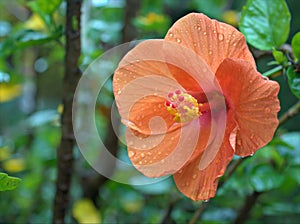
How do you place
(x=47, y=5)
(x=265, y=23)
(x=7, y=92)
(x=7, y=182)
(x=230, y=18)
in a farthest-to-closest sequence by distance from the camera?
(x=7, y=92) → (x=230, y=18) → (x=47, y=5) → (x=265, y=23) → (x=7, y=182)

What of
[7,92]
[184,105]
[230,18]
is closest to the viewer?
[184,105]

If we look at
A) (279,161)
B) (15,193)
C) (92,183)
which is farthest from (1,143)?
(279,161)

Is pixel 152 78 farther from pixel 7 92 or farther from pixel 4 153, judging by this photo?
pixel 7 92

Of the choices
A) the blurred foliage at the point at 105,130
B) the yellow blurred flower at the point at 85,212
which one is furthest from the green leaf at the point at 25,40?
the yellow blurred flower at the point at 85,212

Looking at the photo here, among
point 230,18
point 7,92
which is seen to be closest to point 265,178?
point 230,18

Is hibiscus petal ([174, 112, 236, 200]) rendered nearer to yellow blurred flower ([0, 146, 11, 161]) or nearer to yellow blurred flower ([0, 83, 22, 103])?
yellow blurred flower ([0, 146, 11, 161])

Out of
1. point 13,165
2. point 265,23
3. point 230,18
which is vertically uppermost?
point 265,23
